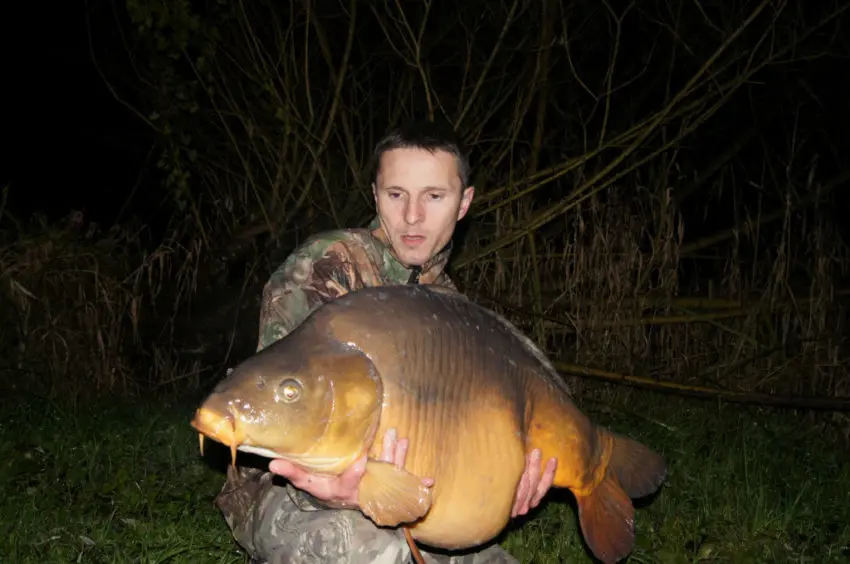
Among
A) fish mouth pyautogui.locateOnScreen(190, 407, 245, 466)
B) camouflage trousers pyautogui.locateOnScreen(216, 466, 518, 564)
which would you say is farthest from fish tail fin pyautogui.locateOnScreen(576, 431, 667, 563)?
fish mouth pyautogui.locateOnScreen(190, 407, 245, 466)

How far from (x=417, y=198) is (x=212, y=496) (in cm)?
140

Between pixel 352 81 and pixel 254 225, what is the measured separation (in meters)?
0.94

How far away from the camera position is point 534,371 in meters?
1.90

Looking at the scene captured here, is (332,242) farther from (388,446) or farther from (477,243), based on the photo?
(477,243)

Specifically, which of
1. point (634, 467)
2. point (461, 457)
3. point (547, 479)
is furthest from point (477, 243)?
point (461, 457)

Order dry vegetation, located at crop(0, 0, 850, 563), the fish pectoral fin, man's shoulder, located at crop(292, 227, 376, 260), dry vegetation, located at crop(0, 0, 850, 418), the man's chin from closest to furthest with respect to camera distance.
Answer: the fish pectoral fin, man's shoulder, located at crop(292, 227, 376, 260), the man's chin, dry vegetation, located at crop(0, 0, 850, 563), dry vegetation, located at crop(0, 0, 850, 418)

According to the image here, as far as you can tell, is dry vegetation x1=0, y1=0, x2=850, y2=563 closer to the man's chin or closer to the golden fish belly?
the man's chin

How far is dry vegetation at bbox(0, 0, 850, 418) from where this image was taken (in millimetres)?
4398

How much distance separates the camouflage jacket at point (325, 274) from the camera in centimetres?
210

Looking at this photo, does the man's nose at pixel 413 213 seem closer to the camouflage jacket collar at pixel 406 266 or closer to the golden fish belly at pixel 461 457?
the camouflage jacket collar at pixel 406 266

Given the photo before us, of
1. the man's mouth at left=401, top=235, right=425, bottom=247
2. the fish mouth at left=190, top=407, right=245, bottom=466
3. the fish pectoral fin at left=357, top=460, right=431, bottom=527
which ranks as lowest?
the fish pectoral fin at left=357, top=460, right=431, bottom=527

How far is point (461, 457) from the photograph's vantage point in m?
1.73

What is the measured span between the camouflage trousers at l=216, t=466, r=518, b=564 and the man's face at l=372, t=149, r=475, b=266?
676 mm

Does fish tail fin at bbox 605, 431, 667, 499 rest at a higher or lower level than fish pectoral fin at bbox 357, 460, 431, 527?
lower
